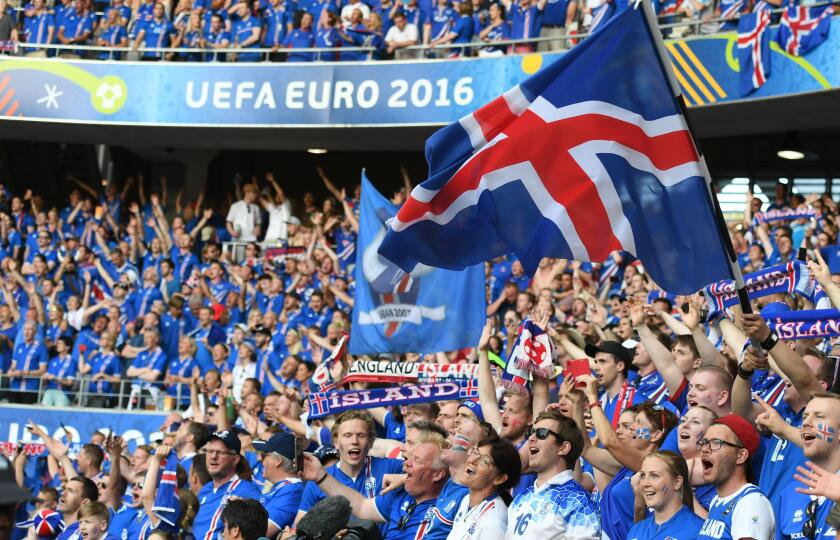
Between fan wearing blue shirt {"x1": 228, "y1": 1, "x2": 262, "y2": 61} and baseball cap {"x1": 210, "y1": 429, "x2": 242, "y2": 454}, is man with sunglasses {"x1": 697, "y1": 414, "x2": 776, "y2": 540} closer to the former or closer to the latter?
baseball cap {"x1": 210, "y1": 429, "x2": 242, "y2": 454}

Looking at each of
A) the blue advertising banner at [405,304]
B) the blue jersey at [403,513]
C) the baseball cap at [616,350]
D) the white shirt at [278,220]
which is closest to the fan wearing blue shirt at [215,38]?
the white shirt at [278,220]

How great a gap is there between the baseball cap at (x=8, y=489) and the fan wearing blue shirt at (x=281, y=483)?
3.47m

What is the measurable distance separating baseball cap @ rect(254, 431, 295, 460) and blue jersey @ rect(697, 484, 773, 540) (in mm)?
2492

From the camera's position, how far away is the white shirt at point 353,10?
17.7 m

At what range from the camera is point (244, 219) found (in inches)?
739

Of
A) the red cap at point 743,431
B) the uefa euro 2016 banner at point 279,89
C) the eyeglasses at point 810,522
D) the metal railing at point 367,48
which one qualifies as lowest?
the eyeglasses at point 810,522

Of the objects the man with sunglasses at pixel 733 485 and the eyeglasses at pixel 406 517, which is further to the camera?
the eyeglasses at pixel 406 517

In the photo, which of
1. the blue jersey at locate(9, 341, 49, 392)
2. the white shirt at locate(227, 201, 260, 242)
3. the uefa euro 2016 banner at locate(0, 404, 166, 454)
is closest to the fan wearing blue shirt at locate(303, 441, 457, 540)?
the uefa euro 2016 banner at locate(0, 404, 166, 454)

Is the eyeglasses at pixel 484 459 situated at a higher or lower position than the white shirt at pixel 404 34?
lower

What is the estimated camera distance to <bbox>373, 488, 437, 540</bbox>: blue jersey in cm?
589

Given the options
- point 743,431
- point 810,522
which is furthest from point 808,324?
point 810,522

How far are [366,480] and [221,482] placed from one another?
3.85 ft

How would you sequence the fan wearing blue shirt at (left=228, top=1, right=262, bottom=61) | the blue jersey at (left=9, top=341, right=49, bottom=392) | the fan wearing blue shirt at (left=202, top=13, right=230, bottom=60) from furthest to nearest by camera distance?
the fan wearing blue shirt at (left=202, top=13, right=230, bottom=60), the fan wearing blue shirt at (left=228, top=1, right=262, bottom=61), the blue jersey at (left=9, top=341, right=49, bottom=392)

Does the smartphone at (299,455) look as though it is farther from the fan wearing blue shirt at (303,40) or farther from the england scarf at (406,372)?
the fan wearing blue shirt at (303,40)
